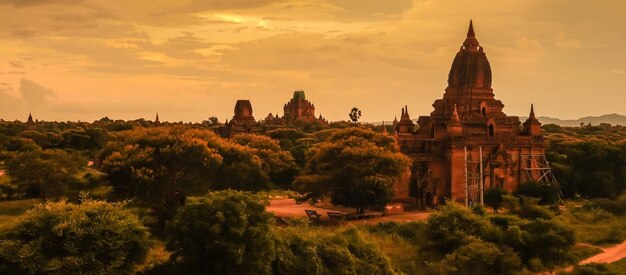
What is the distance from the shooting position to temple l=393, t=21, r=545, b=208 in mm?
44344

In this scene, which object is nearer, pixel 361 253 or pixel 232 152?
pixel 361 253

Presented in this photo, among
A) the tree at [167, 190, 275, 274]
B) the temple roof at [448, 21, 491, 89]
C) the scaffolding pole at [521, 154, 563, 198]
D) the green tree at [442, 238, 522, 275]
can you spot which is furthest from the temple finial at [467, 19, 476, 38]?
the tree at [167, 190, 275, 274]

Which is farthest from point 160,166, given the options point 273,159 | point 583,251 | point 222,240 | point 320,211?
point 583,251

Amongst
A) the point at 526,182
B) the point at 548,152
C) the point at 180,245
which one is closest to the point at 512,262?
the point at 180,245

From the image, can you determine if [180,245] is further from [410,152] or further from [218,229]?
[410,152]

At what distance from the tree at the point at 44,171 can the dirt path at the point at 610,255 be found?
31.2 metres

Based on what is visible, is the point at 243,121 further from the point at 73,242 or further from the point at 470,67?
the point at 73,242

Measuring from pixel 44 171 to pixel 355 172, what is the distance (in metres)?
19.4

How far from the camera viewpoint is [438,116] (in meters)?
49.3

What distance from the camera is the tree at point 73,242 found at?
18.8 metres

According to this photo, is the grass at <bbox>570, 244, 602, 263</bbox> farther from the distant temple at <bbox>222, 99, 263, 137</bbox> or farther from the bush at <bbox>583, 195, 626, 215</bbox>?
the distant temple at <bbox>222, 99, 263, 137</bbox>

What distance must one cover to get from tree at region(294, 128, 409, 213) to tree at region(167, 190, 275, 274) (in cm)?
1702

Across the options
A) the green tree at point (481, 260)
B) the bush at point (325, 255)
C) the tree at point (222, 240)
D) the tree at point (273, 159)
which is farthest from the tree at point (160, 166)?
the green tree at point (481, 260)

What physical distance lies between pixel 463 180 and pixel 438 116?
6998 mm
